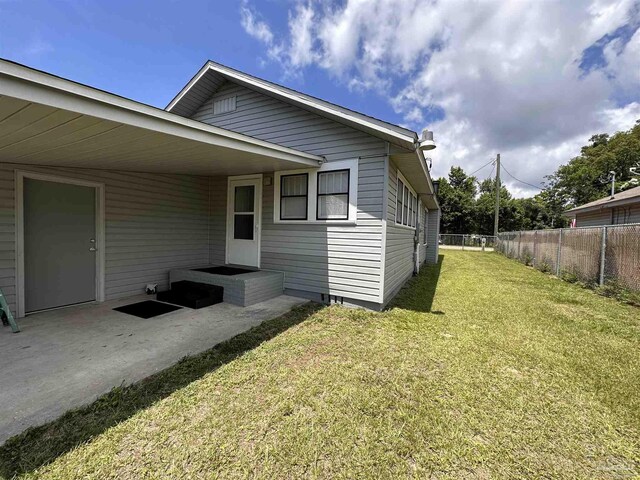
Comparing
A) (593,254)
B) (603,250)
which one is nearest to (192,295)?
(603,250)

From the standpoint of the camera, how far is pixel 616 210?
1312 centimetres

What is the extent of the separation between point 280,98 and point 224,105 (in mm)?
1955

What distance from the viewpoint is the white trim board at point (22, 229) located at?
3.98m

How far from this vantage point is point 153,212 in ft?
18.8

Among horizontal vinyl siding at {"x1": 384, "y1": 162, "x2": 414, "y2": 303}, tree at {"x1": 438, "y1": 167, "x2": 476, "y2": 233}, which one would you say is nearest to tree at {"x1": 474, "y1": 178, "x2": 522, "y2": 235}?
tree at {"x1": 438, "y1": 167, "x2": 476, "y2": 233}

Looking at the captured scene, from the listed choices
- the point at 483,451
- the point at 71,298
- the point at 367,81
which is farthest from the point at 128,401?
the point at 367,81

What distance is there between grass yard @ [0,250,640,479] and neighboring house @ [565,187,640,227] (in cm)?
1152

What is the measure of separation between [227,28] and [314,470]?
32.2 feet

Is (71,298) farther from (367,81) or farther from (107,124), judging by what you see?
(367,81)

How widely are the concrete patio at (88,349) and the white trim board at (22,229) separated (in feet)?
1.07

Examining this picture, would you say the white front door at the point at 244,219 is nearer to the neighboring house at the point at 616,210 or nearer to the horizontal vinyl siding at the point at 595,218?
the neighboring house at the point at 616,210

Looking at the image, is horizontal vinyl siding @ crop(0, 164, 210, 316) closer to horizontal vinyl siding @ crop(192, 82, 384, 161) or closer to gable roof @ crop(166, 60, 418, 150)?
horizontal vinyl siding @ crop(192, 82, 384, 161)

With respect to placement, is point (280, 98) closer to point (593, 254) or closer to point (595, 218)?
point (593, 254)

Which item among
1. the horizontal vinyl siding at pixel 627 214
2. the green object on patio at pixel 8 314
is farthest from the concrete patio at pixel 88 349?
the horizontal vinyl siding at pixel 627 214
